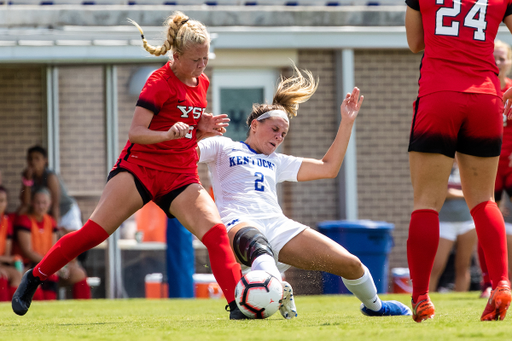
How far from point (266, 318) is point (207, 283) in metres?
4.99

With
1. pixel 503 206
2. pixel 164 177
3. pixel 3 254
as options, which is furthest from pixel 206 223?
pixel 503 206

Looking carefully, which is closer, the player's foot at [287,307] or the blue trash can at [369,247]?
the player's foot at [287,307]

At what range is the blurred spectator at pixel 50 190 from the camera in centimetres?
920

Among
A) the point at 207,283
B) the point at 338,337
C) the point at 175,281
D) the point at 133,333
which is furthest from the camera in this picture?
the point at 207,283

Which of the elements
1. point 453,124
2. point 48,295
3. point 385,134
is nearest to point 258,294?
point 453,124

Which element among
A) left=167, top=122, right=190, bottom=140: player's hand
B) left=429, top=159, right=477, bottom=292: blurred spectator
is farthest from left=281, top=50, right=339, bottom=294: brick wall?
left=167, top=122, right=190, bottom=140: player's hand

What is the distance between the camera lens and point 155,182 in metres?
4.34

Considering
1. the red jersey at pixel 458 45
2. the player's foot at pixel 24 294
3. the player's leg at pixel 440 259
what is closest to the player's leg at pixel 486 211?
the red jersey at pixel 458 45

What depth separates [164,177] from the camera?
4.36 meters

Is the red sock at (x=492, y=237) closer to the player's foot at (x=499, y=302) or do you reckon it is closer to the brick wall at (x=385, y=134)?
the player's foot at (x=499, y=302)

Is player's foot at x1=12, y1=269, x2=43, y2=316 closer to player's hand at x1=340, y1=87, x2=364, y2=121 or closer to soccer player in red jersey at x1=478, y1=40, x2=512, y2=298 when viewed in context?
player's hand at x1=340, y1=87, x2=364, y2=121

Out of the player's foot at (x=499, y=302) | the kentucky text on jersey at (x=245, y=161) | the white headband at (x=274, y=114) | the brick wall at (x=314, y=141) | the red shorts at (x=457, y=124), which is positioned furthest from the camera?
the brick wall at (x=314, y=141)

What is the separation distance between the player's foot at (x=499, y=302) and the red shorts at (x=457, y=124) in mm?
652

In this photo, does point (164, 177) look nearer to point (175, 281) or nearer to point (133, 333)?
point (133, 333)
